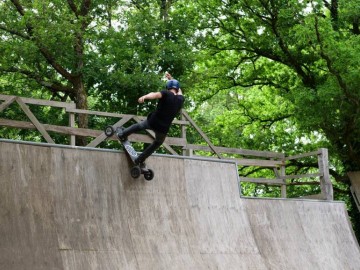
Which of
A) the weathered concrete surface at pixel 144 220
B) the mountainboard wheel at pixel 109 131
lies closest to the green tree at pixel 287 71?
the weathered concrete surface at pixel 144 220

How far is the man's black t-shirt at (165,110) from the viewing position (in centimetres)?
1120

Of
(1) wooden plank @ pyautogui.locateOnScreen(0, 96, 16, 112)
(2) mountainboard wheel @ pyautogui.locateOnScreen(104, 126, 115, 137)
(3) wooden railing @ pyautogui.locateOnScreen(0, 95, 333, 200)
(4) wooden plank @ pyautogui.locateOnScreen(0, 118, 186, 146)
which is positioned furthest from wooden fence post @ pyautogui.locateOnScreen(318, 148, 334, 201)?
(1) wooden plank @ pyautogui.locateOnScreen(0, 96, 16, 112)

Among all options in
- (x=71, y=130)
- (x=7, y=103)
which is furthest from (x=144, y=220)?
(x=7, y=103)

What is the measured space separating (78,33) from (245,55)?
8.32 meters

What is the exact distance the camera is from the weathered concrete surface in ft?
33.6

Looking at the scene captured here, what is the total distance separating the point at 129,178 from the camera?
477 inches

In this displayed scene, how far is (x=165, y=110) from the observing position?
444 inches

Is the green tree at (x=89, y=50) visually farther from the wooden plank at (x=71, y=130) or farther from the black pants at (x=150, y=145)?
the black pants at (x=150, y=145)

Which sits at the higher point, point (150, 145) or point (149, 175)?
point (150, 145)

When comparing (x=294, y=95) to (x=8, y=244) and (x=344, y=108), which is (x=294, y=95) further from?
(x=8, y=244)

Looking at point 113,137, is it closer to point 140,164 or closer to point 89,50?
point 140,164

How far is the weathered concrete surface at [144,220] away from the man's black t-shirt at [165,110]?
3.69 feet

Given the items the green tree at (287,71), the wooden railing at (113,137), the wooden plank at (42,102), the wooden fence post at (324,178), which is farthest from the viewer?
the green tree at (287,71)

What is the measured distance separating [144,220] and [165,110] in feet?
6.73
